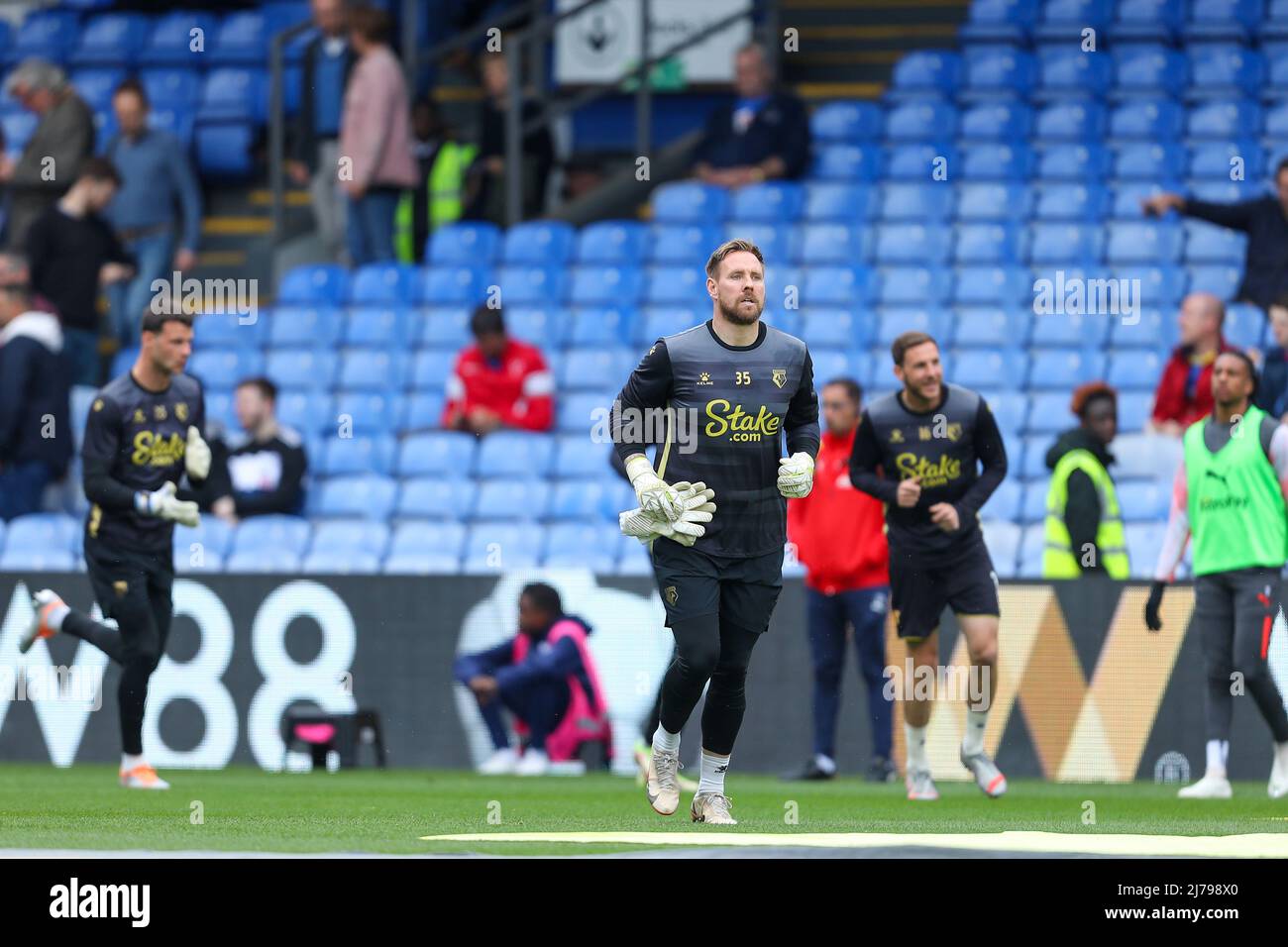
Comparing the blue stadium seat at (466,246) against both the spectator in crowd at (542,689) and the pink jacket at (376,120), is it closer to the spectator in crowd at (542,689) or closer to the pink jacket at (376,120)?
the pink jacket at (376,120)

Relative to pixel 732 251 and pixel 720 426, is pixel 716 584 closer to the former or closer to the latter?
pixel 720 426

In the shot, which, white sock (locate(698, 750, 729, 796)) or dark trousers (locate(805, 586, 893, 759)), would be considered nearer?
white sock (locate(698, 750, 729, 796))

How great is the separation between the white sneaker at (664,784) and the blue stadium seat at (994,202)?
29.8 feet

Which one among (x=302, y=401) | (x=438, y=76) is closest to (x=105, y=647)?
(x=302, y=401)

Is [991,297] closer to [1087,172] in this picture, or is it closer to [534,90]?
[1087,172]

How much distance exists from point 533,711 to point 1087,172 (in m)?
6.42

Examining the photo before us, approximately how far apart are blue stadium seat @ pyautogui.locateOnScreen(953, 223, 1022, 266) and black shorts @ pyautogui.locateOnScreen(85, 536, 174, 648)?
25.0 ft

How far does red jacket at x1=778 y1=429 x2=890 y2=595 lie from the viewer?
45.4 feet

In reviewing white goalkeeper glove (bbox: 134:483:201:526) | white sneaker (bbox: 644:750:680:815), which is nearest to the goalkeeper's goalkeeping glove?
white sneaker (bbox: 644:750:680:815)

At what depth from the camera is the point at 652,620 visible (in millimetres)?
14945

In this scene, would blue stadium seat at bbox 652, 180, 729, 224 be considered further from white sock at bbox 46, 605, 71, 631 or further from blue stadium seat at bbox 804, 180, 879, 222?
white sock at bbox 46, 605, 71, 631

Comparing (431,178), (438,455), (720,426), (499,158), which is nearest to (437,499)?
(438,455)

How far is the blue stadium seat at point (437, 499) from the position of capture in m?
16.8
